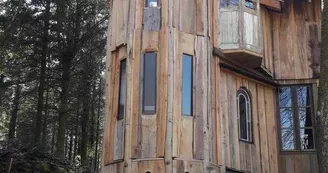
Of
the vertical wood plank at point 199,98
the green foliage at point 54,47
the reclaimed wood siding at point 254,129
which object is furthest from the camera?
the green foliage at point 54,47

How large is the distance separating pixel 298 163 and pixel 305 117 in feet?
5.31

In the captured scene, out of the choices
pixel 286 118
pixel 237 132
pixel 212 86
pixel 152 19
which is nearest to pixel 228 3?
pixel 212 86

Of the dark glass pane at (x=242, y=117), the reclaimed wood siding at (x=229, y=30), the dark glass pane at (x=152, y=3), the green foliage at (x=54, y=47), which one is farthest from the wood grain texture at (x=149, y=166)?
the green foliage at (x=54, y=47)

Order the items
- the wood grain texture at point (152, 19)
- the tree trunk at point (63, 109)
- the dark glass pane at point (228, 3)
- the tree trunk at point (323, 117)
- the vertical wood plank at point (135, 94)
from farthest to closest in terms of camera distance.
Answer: the tree trunk at point (63, 109), the dark glass pane at point (228, 3), the wood grain texture at point (152, 19), the vertical wood plank at point (135, 94), the tree trunk at point (323, 117)

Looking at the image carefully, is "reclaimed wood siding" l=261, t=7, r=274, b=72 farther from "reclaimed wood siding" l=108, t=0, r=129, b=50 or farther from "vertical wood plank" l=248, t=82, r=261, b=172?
"reclaimed wood siding" l=108, t=0, r=129, b=50

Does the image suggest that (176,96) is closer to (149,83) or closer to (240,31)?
(149,83)

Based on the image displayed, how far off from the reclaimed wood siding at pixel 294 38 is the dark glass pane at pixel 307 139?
1.87 metres

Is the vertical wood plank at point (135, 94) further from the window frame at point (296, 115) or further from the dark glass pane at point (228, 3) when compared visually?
the window frame at point (296, 115)

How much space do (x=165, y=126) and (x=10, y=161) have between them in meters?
5.75

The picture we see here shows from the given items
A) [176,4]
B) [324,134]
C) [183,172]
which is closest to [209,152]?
[183,172]

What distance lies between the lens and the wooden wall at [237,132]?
13.0 meters

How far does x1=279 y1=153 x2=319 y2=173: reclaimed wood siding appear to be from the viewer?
48.6 feet

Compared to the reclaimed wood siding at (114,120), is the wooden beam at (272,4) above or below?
above

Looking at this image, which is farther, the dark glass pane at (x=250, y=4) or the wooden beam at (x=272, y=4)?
the wooden beam at (x=272, y=4)
